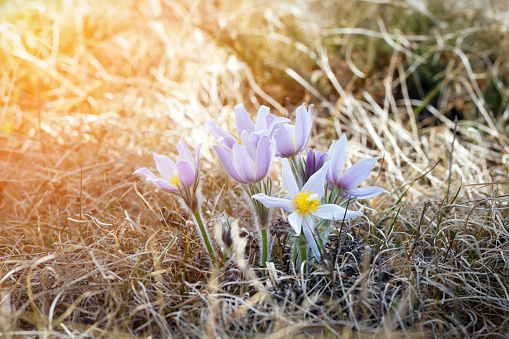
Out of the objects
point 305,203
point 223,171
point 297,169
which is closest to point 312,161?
point 297,169

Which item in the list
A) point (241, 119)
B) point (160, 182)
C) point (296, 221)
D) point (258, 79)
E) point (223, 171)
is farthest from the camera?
point (258, 79)

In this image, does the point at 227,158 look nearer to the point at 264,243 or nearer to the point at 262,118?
the point at 262,118

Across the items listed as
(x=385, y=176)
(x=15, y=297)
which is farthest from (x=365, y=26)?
(x=15, y=297)

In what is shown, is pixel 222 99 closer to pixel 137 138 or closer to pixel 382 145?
pixel 137 138

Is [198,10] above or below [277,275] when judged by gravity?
above

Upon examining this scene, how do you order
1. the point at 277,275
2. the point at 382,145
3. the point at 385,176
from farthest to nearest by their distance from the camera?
1. the point at 382,145
2. the point at 385,176
3. the point at 277,275
